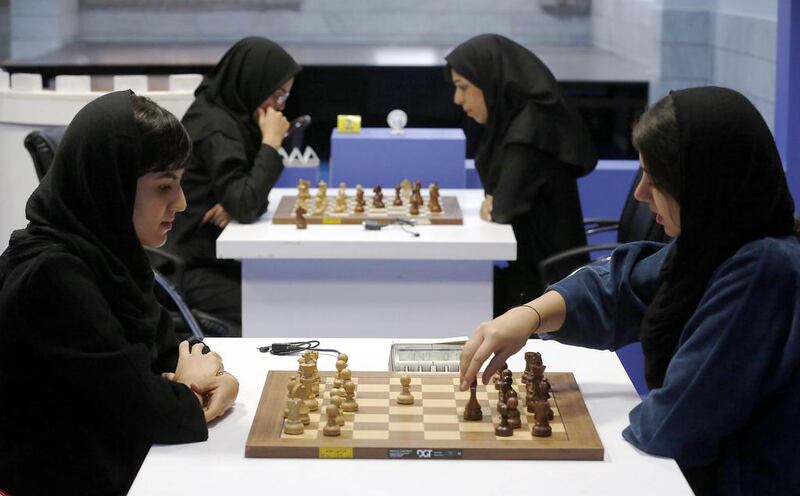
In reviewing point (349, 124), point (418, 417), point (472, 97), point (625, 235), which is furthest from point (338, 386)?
point (349, 124)

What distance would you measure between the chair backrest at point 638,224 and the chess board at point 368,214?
63cm

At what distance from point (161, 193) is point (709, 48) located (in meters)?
7.07

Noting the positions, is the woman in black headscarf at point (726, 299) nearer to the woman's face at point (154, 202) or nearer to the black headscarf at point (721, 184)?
the black headscarf at point (721, 184)

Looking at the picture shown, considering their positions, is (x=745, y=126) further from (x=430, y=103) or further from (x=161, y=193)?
(x=430, y=103)

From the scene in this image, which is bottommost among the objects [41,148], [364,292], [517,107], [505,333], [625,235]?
[364,292]

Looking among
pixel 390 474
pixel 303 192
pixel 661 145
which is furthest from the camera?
pixel 303 192

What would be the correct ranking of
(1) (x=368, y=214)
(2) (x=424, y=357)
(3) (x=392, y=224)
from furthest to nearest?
1. (1) (x=368, y=214)
2. (3) (x=392, y=224)
3. (2) (x=424, y=357)

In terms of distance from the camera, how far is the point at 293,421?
7.27ft

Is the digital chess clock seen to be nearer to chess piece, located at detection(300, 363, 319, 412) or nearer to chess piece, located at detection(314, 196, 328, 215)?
chess piece, located at detection(300, 363, 319, 412)

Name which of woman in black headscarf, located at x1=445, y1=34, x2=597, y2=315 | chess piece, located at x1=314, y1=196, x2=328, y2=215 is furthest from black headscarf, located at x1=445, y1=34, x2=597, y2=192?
chess piece, located at x1=314, y1=196, x2=328, y2=215

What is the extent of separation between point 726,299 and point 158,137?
1085 millimetres

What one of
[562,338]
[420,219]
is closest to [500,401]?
[562,338]

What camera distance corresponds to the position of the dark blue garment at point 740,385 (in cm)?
212

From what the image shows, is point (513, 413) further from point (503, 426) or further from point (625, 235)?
point (625, 235)
